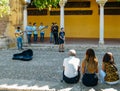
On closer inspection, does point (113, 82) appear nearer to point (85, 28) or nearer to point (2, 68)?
point (2, 68)

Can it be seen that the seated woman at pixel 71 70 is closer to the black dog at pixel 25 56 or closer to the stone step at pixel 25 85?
the stone step at pixel 25 85

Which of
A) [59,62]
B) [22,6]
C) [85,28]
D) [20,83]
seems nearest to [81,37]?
[85,28]

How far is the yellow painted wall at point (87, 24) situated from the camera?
86.6ft

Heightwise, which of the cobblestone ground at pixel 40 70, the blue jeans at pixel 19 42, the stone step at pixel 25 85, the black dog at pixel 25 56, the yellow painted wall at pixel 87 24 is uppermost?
the yellow painted wall at pixel 87 24

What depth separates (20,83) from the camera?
10.4m

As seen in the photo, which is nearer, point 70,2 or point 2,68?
point 2,68

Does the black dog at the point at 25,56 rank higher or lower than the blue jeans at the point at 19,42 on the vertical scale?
lower

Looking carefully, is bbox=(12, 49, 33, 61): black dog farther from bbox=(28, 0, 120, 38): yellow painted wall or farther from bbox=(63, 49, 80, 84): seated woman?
bbox=(28, 0, 120, 38): yellow painted wall

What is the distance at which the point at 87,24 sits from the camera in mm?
26797

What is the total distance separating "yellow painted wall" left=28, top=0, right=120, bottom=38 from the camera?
26.4 meters

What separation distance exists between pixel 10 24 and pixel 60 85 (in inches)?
480

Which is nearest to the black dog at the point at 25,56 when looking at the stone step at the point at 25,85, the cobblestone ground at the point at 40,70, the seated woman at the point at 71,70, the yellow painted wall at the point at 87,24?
the cobblestone ground at the point at 40,70

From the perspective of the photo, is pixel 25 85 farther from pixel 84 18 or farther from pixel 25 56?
pixel 84 18

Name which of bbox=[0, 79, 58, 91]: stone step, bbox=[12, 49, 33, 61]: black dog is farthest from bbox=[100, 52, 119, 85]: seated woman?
bbox=[12, 49, 33, 61]: black dog
